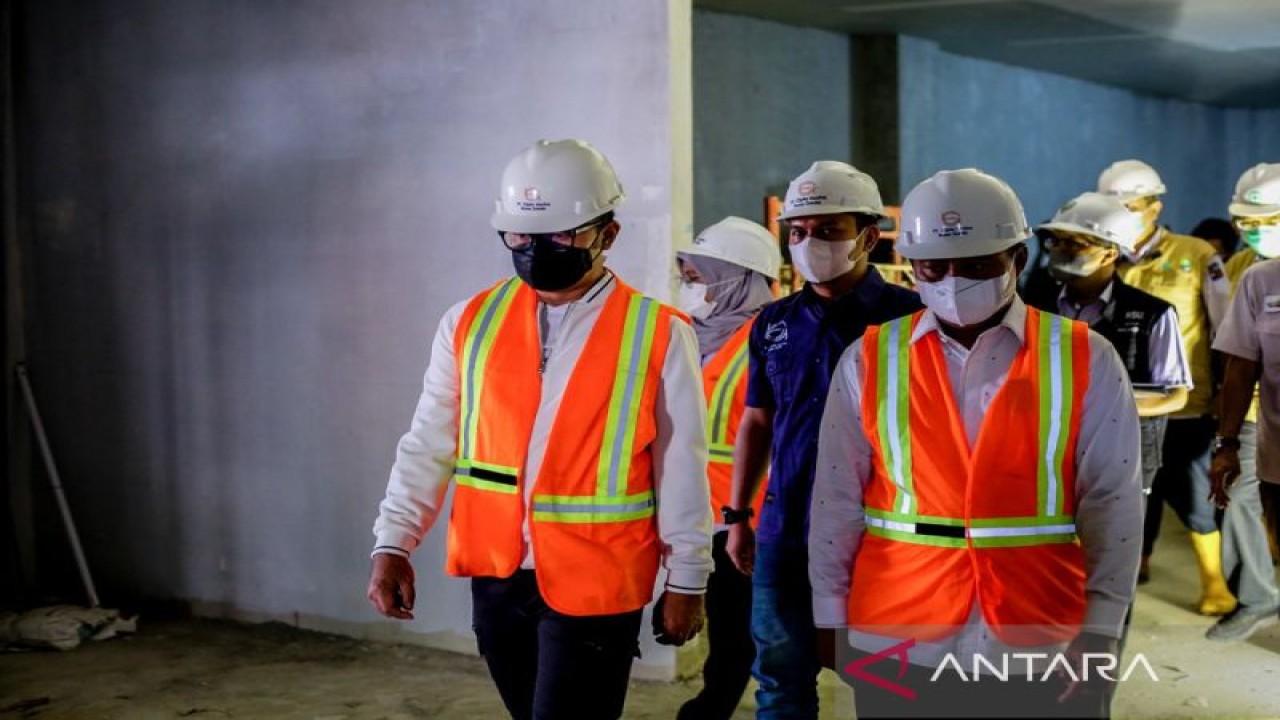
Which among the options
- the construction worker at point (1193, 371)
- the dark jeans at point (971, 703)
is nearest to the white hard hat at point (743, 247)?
the construction worker at point (1193, 371)

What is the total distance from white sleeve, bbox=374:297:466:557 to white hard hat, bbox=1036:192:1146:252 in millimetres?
2882

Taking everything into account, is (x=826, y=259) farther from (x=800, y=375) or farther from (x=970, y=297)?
(x=970, y=297)

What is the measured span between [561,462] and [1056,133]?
487 inches

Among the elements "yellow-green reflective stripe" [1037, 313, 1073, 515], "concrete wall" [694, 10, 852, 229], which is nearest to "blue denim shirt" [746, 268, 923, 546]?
"yellow-green reflective stripe" [1037, 313, 1073, 515]

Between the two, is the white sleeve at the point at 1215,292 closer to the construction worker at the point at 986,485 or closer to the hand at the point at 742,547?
the hand at the point at 742,547

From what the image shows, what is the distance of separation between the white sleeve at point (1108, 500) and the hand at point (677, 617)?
3.08 feet

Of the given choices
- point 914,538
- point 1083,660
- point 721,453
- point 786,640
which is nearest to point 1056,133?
point 721,453

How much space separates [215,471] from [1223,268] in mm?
5087

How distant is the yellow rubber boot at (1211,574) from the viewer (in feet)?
21.7

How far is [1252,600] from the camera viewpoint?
6.06 meters

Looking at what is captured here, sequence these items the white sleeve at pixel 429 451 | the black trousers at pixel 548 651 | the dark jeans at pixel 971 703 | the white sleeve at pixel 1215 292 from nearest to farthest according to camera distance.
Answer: the dark jeans at pixel 971 703 → the black trousers at pixel 548 651 → the white sleeve at pixel 429 451 → the white sleeve at pixel 1215 292

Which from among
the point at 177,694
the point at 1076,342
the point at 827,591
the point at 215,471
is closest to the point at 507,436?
the point at 827,591

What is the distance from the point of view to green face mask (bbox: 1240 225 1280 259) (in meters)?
5.79

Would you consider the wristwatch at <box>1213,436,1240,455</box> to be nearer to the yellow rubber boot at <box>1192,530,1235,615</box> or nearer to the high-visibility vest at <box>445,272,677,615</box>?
the yellow rubber boot at <box>1192,530,1235,615</box>
